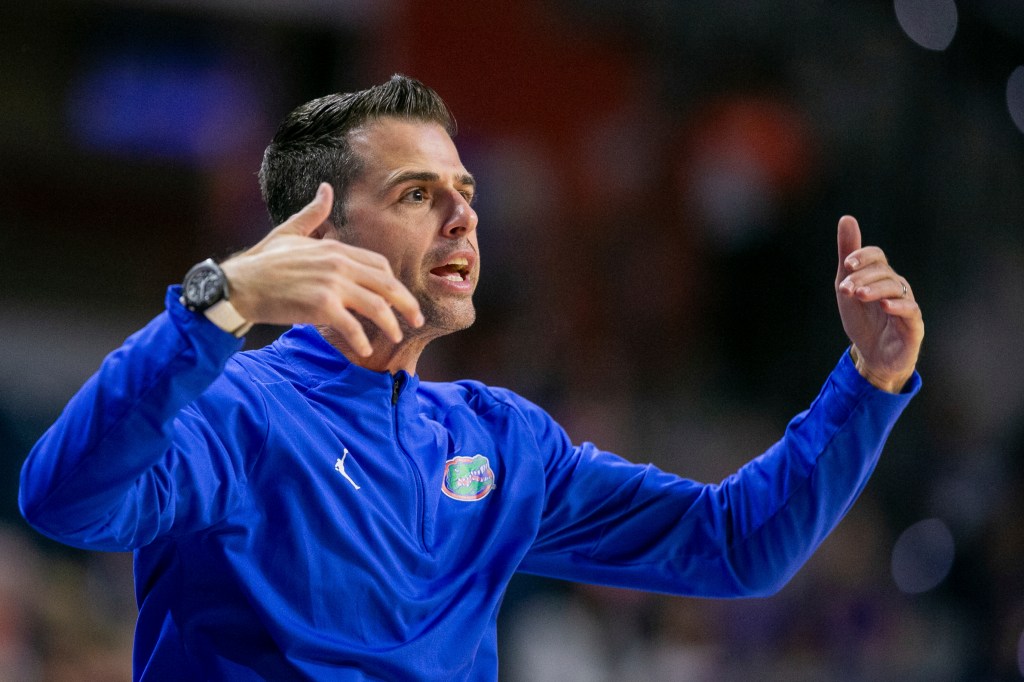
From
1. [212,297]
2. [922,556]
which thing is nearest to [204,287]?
[212,297]

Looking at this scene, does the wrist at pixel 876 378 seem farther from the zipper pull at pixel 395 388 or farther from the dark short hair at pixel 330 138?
the dark short hair at pixel 330 138

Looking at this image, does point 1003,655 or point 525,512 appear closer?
point 525,512

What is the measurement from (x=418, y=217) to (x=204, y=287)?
0.93 m

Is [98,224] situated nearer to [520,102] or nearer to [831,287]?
[520,102]

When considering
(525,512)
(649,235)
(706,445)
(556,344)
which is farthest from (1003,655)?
(525,512)

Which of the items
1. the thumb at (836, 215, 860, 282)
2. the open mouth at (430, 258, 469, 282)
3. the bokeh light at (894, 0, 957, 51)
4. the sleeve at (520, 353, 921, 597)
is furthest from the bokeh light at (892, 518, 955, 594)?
the open mouth at (430, 258, 469, 282)

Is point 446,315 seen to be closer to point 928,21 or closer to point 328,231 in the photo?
point 328,231

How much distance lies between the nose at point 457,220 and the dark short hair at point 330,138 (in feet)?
0.78

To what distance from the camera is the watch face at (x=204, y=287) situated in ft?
6.47

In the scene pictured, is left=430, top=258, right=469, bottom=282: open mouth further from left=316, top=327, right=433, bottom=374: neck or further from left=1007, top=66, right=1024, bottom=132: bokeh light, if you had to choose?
left=1007, top=66, right=1024, bottom=132: bokeh light

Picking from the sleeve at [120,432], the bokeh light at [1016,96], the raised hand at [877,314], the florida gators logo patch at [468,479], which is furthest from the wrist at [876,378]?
the bokeh light at [1016,96]

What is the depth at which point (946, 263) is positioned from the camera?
286 inches

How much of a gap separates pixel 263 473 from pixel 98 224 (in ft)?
20.6

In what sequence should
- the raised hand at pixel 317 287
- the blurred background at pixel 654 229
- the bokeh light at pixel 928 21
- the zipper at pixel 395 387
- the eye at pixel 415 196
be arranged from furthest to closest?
the bokeh light at pixel 928 21 < the blurred background at pixel 654 229 < the eye at pixel 415 196 < the zipper at pixel 395 387 < the raised hand at pixel 317 287
